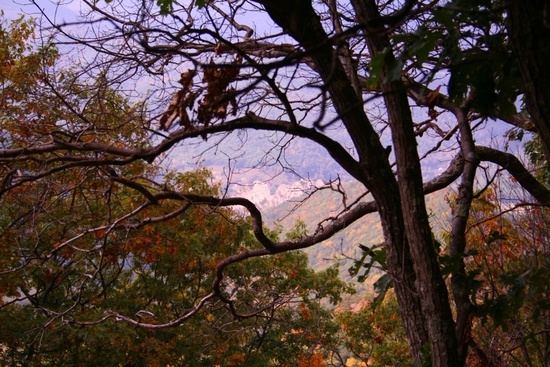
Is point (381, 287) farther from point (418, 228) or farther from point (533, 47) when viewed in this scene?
point (533, 47)

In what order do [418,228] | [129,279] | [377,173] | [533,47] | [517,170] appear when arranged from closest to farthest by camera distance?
[533,47] → [418,228] → [377,173] → [517,170] → [129,279]

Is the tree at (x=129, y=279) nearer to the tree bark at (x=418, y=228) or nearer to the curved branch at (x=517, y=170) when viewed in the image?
the curved branch at (x=517, y=170)

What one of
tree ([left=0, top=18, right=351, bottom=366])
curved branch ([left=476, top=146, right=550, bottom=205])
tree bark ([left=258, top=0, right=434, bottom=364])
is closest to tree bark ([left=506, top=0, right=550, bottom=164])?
tree bark ([left=258, top=0, right=434, bottom=364])

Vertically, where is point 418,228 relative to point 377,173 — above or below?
below

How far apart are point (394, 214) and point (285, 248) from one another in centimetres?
101

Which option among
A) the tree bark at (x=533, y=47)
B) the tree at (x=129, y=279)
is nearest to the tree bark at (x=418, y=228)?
the tree bark at (x=533, y=47)

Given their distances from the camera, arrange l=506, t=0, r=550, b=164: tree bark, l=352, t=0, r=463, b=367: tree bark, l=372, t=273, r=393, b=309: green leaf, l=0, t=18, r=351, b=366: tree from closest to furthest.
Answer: l=506, t=0, r=550, b=164: tree bark → l=352, t=0, r=463, b=367: tree bark → l=372, t=273, r=393, b=309: green leaf → l=0, t=18, r=351, b=366: tree

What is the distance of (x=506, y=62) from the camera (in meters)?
1.69

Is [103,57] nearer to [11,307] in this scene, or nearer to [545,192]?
[545,192]

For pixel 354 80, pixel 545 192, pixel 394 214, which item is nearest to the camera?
pixel 394 214

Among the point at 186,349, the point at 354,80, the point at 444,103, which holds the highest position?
the point at 186,349

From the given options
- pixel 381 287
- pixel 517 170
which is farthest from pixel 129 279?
pixel 381 287

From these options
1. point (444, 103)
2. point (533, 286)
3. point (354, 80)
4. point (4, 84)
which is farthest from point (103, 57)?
point (4, 84)

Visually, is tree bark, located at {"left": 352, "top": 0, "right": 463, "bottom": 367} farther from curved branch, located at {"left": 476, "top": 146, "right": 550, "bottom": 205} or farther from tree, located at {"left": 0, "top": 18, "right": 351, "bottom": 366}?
tree, located at {"left": 0, "top": 18, "right": 351, "bottom": 366}
